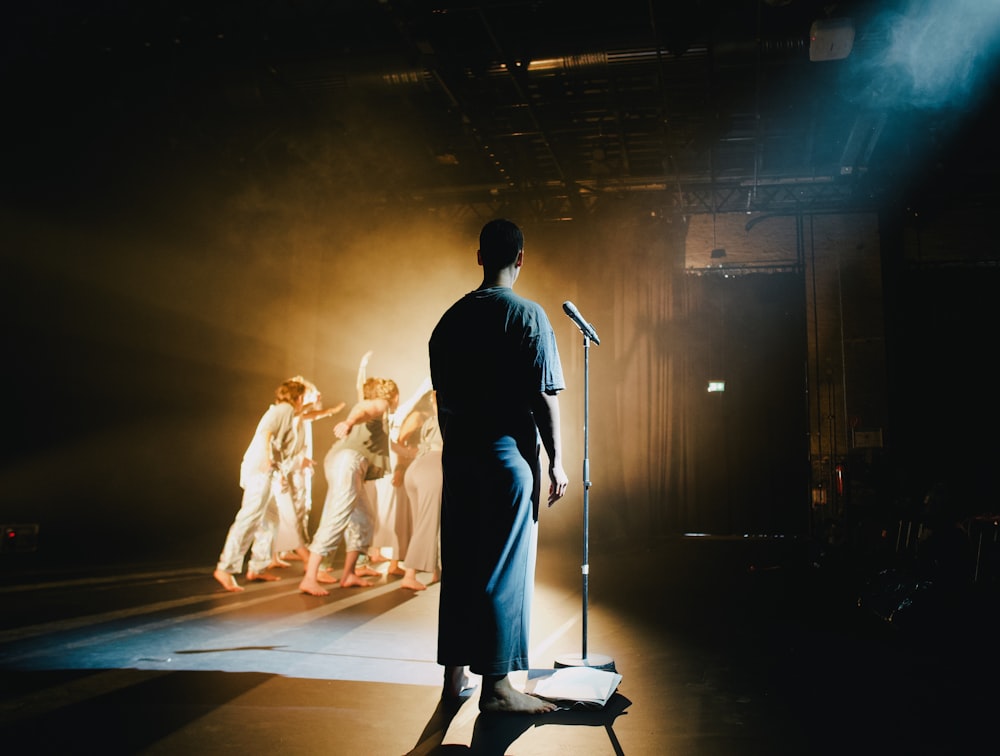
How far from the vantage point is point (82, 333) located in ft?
19.0

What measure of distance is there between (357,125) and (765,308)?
6.08 meters

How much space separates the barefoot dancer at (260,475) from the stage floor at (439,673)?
→ 221mm

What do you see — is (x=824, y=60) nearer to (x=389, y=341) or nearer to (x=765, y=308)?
(x=765, y=308)

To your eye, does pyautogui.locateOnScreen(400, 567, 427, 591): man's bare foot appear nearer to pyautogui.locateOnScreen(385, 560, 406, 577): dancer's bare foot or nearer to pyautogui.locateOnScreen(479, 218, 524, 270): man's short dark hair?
pyautogui.locateOnScreen(385, 560, 406, 577): dancer's bare foot

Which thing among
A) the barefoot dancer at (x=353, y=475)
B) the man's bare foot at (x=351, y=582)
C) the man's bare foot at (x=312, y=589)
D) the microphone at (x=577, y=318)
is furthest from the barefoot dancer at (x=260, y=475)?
the microphone at (x=577, y=318)

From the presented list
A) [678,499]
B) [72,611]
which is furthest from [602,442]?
[72,611]

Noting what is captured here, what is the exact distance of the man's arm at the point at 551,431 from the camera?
73.1 inches

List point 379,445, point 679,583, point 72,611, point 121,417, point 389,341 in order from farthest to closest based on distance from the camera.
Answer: point 389,341 < point 121,417 < point 679,583 < point 379,445 < point 72,611

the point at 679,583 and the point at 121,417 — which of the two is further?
the point at 121,417

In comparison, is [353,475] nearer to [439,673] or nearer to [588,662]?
[439,673]

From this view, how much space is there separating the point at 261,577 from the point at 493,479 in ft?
12.9

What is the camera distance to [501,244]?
202cm

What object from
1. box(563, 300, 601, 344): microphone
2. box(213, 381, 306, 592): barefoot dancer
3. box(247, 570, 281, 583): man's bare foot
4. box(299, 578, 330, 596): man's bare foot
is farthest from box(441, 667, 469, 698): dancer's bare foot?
box(247, 570, 281, 583): man's bare foot

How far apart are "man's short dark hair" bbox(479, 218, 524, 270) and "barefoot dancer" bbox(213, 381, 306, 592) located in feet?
10.1
